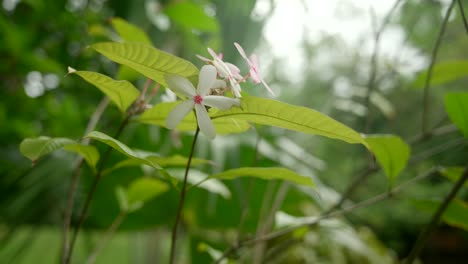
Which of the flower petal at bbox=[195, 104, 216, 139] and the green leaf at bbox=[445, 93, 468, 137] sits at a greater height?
the green leaf at bbox=[445, 93, 468, 137]

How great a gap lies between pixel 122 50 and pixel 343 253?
3.63ft

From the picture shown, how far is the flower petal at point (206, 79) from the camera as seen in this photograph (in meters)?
0.18

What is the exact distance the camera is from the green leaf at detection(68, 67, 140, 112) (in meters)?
0.19

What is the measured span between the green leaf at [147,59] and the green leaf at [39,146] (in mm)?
51

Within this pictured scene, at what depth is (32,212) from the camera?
0.54 m

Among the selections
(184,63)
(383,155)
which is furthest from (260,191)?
(184,63)

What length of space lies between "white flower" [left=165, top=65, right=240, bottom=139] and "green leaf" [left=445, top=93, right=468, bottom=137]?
0.18 metres

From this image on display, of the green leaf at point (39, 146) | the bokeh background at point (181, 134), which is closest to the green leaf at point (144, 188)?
the bokeh background at point (181, 134)

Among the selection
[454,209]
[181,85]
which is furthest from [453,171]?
[181,85]

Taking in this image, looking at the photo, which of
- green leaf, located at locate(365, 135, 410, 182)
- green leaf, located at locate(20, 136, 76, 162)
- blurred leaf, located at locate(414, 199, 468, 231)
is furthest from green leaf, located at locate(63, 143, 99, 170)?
blurred leaf, located at locate(414, 199, 468, 231)

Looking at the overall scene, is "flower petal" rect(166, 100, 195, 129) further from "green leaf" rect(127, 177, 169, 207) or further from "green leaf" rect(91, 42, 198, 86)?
"green leaf" rect(127, 177, 169, 207)

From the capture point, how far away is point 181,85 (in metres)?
0.18

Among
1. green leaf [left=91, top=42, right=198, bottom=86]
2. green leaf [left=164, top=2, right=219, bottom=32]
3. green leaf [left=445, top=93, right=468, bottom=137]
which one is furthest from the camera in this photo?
green leaf [left=164, top=2, right=219, bottom=32]

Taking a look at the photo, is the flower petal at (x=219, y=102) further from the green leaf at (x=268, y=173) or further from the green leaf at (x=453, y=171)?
the green leaf at (x=453, y=171)
